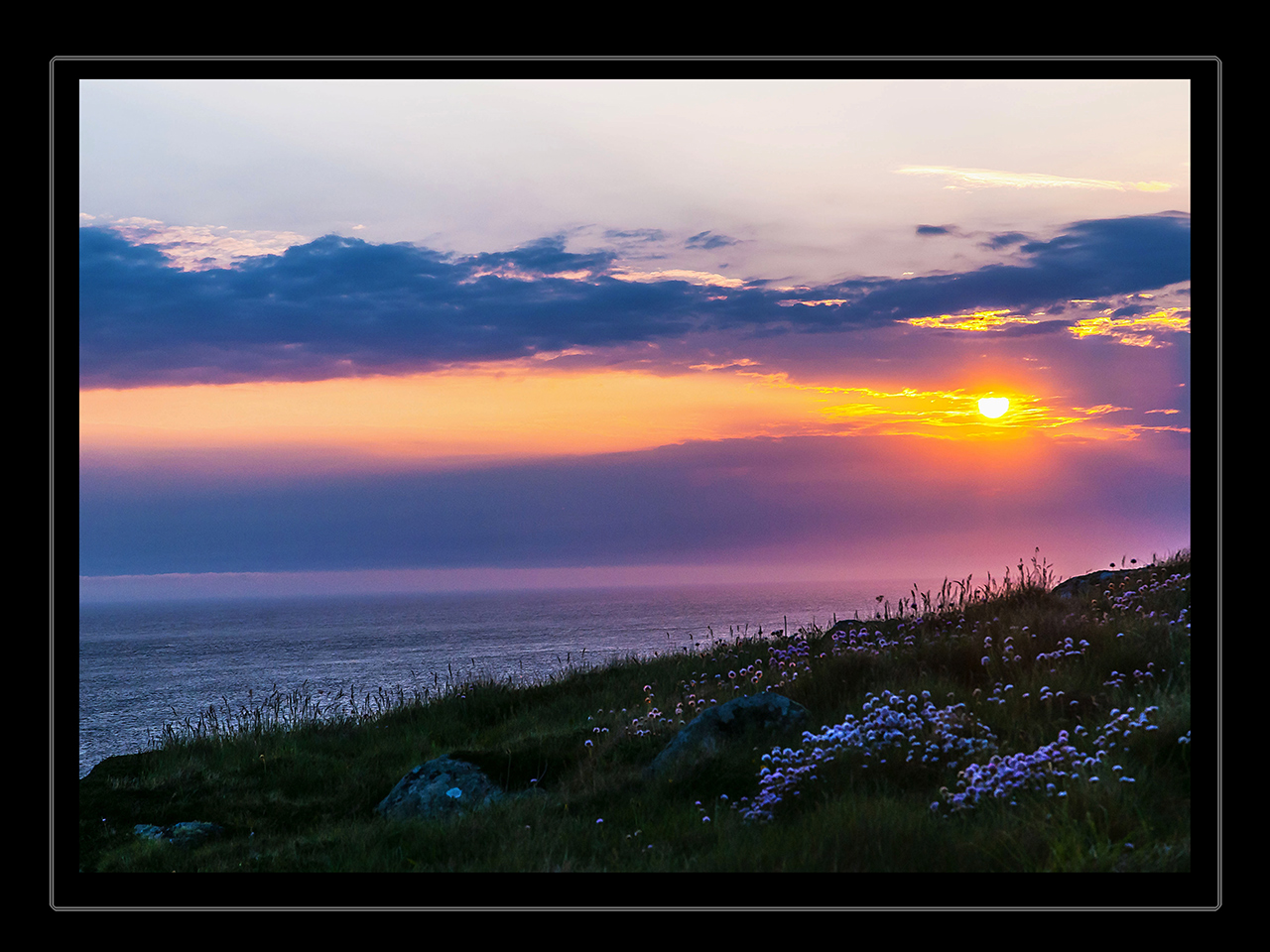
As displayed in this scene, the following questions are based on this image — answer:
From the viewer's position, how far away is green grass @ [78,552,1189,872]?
5.32 metres

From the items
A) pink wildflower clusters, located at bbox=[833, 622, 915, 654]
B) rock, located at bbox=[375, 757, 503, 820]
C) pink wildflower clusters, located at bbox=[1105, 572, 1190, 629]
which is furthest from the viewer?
pink wildflower clusters, located at bbox=[833, 622, 915, 654]

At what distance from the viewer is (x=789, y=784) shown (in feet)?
21.6

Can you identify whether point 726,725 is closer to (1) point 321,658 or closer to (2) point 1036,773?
(2) point 1036,773

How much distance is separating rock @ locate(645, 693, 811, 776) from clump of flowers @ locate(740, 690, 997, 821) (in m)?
0.71

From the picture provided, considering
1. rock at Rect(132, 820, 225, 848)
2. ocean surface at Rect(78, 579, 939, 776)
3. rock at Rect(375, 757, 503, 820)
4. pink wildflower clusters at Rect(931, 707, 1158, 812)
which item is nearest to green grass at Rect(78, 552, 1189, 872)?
pink wildflower clusters at Rect(931, 707, 1158, 812)

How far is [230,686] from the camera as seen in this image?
136ft

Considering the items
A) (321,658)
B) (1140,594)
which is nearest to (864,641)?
(1140,594)

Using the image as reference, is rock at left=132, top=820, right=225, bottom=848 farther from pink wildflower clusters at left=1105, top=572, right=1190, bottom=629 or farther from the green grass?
pink wildflower clusters at left=1105, top=572, right=1190, bottom=629

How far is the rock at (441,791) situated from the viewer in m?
7.97

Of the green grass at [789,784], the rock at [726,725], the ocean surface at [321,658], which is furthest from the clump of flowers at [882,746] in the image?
the ocean surface at [321,658]
